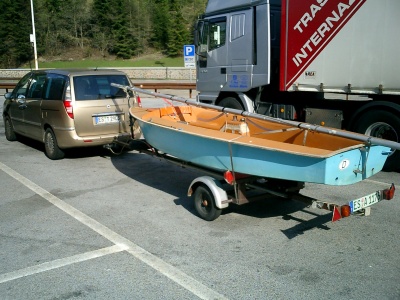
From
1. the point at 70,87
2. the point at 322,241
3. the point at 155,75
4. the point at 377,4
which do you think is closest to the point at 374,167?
the point at 322,241

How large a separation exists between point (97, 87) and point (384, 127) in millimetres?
5261

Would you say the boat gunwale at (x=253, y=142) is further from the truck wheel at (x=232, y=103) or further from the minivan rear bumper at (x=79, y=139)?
the truck wheel at (x=232, y=103)

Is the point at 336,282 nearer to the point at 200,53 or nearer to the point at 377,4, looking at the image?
the point at 377,4

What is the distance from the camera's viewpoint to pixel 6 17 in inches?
2650

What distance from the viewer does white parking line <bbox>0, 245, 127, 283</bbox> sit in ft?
13.4

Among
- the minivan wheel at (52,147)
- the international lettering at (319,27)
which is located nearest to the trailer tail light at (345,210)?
the international lettering at (319,27)

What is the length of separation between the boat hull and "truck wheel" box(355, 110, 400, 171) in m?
3.24

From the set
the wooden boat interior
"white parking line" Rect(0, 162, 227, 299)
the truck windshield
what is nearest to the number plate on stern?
the wooden boat interior

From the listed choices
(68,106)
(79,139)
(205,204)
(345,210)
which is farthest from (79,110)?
(345,210)

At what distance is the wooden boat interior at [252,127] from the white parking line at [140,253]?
1702 mm

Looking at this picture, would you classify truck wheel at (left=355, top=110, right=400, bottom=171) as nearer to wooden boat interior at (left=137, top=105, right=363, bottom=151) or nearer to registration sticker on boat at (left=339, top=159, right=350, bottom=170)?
wooden boat interior at (left=137, top=105, right=363, bottom=151)

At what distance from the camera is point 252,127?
6.46 metres

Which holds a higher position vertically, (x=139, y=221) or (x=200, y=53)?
(x=200, y=53)

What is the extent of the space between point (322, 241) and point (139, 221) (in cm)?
212
